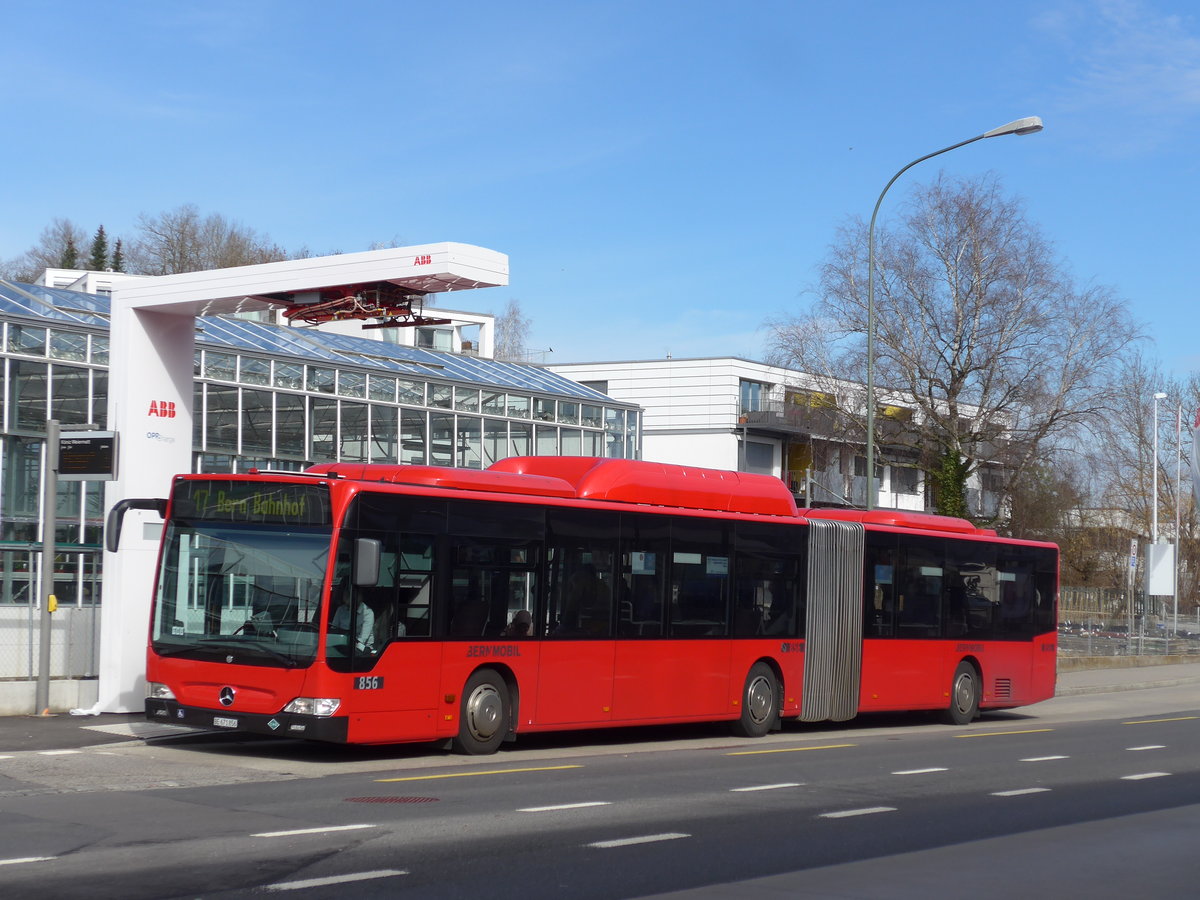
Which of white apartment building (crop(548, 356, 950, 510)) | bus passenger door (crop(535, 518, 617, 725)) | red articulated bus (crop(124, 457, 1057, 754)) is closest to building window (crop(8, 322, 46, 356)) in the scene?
red articulated bus (crop(124, 457, 1057, 754))

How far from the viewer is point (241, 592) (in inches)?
556

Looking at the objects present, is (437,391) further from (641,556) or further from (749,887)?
(749,887)

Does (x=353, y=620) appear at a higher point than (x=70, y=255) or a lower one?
lower

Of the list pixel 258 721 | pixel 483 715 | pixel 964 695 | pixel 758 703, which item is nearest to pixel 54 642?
pixel 258 721

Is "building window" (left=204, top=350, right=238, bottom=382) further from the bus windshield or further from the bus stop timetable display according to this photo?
the bus windshield

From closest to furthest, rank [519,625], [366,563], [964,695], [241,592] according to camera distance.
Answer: [366,563]
[241,592]
[519,625]
[964,695]

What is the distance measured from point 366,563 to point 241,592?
1.47 metres

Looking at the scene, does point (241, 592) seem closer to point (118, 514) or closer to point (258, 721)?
point (258, 721)

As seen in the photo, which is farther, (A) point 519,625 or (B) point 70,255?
(B) point 70,255

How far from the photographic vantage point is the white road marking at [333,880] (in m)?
7.81

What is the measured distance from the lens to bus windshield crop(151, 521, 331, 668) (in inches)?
540

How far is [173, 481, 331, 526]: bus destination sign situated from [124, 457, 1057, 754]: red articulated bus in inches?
0.9

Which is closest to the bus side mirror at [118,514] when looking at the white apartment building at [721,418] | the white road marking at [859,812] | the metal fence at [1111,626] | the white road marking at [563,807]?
the white road marking at [563,807]

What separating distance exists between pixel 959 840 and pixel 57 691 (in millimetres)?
11990
